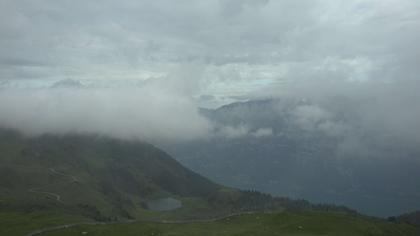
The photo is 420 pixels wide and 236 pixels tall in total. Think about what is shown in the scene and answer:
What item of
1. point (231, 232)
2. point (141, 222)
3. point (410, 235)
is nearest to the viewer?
point (231, 232)

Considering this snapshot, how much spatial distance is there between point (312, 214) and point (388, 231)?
32323mm

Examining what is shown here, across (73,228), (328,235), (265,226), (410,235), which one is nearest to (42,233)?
(73,228)

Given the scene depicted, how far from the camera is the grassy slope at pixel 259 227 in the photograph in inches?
5581

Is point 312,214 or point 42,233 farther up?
point 312,214

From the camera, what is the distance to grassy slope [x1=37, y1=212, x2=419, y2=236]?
141750mm

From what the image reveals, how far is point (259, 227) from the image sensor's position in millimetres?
149125

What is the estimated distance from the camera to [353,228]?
156500 mm

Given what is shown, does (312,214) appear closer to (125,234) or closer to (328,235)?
(328,235)

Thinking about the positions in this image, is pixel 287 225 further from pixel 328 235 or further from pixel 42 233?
pixel 42 233

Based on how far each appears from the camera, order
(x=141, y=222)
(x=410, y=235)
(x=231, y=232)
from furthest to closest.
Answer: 1. (x=410, y=235)
2. (x=141, y=222)
3. (x=231, y=232)

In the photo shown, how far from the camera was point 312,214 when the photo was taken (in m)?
173

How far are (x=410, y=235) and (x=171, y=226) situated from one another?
4001 inches

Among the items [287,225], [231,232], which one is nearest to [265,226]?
[287,225]

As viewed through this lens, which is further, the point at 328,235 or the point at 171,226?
the point at 171,226
